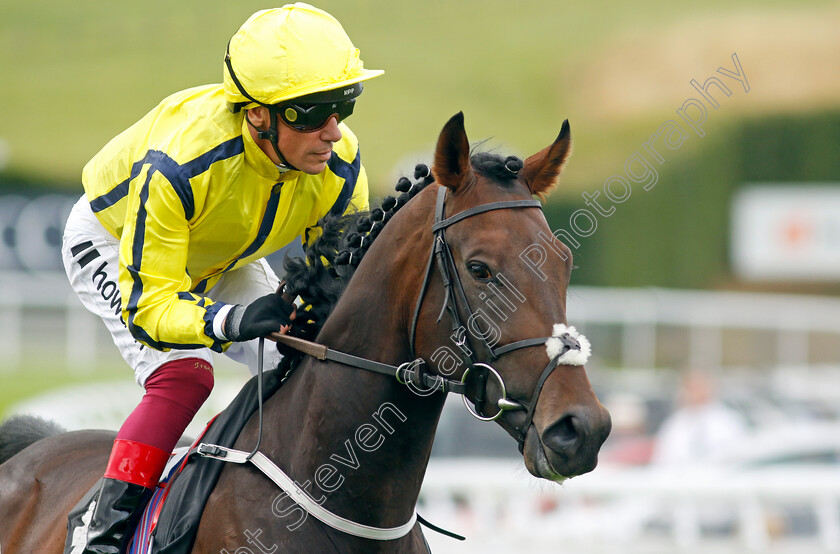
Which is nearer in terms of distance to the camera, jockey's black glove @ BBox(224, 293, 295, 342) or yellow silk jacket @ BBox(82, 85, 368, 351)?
jockey's black glove @ BBox(224, 293, 295, 342)

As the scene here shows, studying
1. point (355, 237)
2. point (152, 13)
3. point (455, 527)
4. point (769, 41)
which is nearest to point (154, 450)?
point (355, 237)

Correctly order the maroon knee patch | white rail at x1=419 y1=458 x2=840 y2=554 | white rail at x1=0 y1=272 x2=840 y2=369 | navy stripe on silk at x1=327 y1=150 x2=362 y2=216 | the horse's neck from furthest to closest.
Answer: white rail at x1=0 y1=272 x2=840 y2=369 → white rail at x1=419 y1=458 x2=840 y2=554 → navy stripe on silk at x1=327 y1=150 x2=362 y2=216 → the maroon knee patch → the horse's neck

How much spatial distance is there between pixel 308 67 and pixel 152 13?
46.2 metres

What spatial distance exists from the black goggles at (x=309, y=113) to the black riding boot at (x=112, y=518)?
1.14 metres

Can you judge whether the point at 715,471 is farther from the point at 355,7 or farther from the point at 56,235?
the point at 355,7

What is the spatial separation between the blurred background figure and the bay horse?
586 centimetres

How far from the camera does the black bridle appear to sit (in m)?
2.31

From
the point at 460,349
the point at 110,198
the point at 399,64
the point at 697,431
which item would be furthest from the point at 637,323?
the point at 399,64

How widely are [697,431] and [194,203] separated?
6.48 m

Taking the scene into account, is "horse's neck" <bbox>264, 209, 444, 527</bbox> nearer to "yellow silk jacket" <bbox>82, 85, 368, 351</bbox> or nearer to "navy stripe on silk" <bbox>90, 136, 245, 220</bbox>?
"yellow silk jacket" <bbox>82, 85, 368, 351</bbox>

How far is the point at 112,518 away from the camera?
2.82 meters

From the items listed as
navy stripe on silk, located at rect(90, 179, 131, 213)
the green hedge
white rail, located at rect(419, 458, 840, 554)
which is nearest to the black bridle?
navy stripe on silk, located at rect(90, 179, 131, 213)

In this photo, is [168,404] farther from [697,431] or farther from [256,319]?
[697,431]

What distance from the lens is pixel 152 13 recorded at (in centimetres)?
4588
